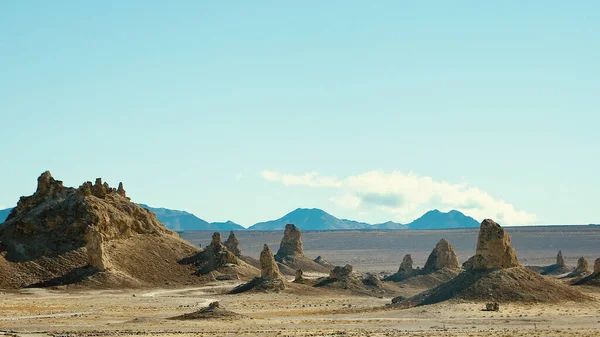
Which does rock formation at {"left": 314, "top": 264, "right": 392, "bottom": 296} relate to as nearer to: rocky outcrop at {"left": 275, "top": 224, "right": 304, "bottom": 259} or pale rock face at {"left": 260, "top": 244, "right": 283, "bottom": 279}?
pale rock face at {"left": 260, "top": 244, "right": 283, "bottom": 279}

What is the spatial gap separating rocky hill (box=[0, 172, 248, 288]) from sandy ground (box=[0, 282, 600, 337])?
9267mm

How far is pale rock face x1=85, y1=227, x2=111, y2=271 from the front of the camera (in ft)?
320

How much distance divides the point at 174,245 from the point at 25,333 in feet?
194

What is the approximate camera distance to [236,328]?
56.5m

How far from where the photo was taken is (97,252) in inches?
3861

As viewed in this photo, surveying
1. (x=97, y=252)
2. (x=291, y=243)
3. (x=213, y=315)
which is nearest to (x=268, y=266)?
(x=97, y=252)

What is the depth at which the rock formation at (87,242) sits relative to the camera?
9738cm

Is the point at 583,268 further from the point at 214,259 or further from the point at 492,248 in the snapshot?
the point at 492,248

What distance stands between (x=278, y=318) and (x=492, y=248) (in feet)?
53.5

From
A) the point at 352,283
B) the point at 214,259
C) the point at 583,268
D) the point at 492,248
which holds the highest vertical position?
the point at 214,259

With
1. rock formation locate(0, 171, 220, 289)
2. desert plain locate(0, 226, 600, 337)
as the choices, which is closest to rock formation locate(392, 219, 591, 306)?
desert plain locate(0, 226, 600, 337)

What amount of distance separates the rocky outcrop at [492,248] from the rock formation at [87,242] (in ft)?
127

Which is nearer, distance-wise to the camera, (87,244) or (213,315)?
(213,315)

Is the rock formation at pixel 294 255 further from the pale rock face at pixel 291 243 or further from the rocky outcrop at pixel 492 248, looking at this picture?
the rocky outcrop at pixel 492 248
